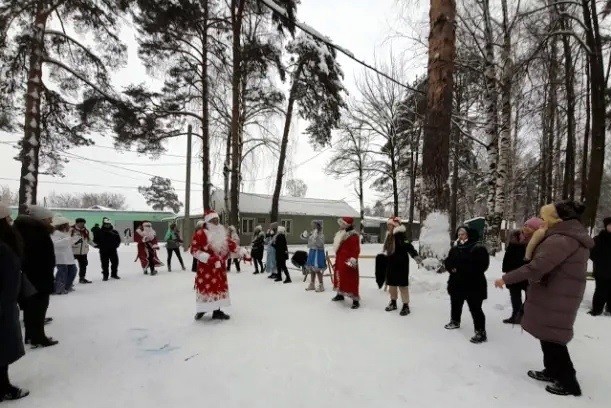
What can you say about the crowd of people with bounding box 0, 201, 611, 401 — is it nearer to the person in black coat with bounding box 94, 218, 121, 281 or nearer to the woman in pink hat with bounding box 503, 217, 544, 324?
the woman in pink hat with bounding box 503, 217, 544, 324

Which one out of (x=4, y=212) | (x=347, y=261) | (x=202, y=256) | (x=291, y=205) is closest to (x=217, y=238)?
(x=202, y=256)

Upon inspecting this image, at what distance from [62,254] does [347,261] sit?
5.83 meters

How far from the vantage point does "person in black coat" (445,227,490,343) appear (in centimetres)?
446

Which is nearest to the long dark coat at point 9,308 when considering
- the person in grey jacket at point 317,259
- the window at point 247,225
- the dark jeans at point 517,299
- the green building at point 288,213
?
the person in grey jacket at point 317,259

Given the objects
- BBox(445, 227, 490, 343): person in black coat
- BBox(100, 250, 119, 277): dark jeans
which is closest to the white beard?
BBox(445, 227, 490, 343): person in black coat

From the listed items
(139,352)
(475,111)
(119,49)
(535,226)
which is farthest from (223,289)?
(475,111)

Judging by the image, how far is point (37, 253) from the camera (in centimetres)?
451

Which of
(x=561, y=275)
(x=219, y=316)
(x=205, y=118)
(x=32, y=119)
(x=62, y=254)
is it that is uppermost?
(x=205, y=118)

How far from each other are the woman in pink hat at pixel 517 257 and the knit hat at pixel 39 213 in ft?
20.5

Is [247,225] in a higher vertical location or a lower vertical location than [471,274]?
lower

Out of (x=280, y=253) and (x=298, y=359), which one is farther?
(x=280, y=253)

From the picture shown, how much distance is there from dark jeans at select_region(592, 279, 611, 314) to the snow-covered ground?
0.31 metres

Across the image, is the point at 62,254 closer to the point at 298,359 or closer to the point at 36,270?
the point at 36,270

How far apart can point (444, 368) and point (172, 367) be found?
2795mm
